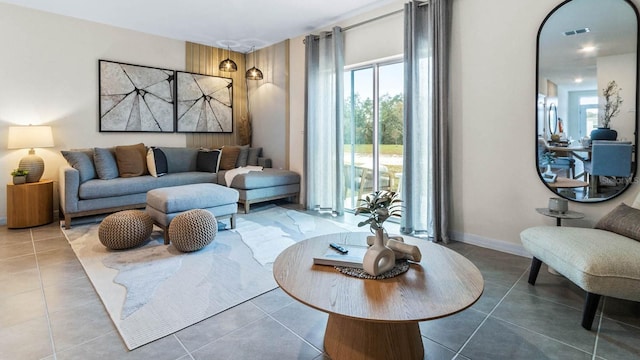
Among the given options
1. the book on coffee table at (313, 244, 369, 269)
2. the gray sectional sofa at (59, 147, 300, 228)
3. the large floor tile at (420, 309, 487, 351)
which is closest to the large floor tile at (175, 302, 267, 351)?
the book on coffee table at (313, 244, 369, 269)

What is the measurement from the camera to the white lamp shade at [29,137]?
3818mm

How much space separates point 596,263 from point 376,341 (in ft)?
4.21

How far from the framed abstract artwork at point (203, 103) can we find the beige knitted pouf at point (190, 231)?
114 inches

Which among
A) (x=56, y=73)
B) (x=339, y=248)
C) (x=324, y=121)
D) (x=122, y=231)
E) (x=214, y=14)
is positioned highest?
(x=214, y=14)

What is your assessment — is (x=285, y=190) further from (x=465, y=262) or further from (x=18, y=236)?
(x=465, y=262)

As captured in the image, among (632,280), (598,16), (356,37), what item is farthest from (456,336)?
(356,37)

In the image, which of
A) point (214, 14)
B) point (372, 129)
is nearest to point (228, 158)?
point (214, 14)

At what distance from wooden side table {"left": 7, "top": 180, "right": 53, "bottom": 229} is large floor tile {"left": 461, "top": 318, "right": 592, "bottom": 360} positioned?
4.55 m

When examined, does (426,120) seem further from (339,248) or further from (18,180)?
(18,180)

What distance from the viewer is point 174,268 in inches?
105

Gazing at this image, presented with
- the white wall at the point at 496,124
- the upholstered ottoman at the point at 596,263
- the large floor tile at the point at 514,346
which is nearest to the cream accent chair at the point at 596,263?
the upholstered ottoman at the point at 596,263

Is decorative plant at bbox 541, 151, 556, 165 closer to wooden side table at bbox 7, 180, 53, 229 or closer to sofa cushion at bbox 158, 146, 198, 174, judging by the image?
sofa cushion at bbox 158, 146, 198, 174

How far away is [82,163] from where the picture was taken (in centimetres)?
402

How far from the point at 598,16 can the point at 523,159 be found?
1185 mm
